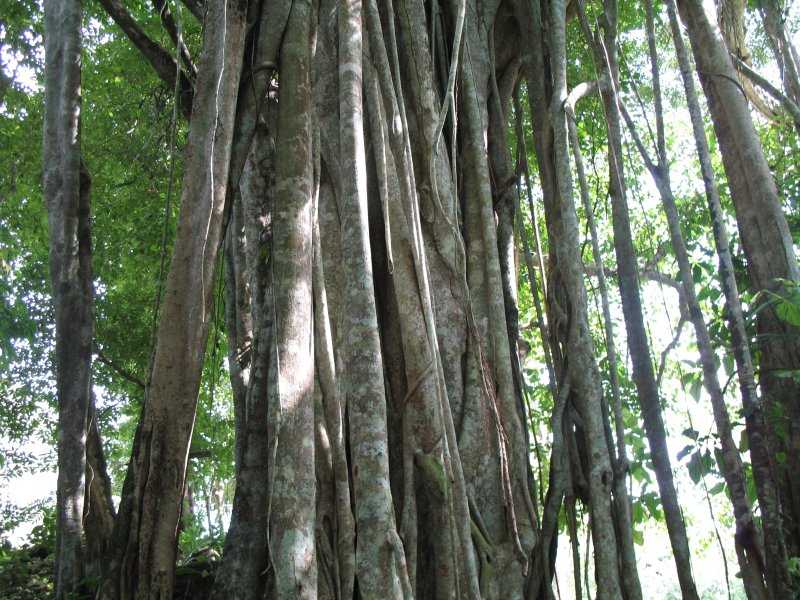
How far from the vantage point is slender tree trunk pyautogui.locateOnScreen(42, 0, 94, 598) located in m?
3.24

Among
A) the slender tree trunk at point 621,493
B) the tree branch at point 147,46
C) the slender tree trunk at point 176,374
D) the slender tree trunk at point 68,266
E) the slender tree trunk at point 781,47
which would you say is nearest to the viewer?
Result: the slender tree trunk at point 176,374

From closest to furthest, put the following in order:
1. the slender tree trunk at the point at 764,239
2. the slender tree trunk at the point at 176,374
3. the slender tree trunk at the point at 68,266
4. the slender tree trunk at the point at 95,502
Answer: the slender tree trunk at the point at 176,374, the slender tree trunk at the point at 68,266, the slender tree trunk at the point at 95,502, the slender tree trunk at the point at 764,239

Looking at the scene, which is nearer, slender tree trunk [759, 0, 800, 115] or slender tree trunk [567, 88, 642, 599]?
slender tree trunk [567, 88, 642, 599]

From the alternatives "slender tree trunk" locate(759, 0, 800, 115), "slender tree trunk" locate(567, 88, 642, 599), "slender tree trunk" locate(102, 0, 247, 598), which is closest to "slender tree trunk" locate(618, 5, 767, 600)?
"slender tree trunk" locate(567, 88, 642, 599)

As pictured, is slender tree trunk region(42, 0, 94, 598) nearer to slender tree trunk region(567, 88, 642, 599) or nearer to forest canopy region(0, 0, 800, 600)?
forest canopy region(0, 0, 800, 600)

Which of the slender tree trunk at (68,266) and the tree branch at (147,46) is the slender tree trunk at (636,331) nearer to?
the tree branch at (147,46)

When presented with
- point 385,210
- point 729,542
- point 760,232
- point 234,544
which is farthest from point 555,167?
point 729,542

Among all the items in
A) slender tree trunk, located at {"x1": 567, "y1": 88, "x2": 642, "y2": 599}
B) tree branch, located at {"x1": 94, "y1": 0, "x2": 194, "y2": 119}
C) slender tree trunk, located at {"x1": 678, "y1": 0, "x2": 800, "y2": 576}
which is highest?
tree branch, located at {"x1": 94, "y1": 0, "x2": 194, "y2": 119}

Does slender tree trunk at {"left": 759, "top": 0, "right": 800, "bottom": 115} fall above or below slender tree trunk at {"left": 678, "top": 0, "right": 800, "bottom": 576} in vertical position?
above

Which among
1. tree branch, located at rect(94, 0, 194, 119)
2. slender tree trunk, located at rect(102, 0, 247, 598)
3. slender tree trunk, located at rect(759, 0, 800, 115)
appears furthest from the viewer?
slender tree trunk, located at rect(759, 0, 800, 115)

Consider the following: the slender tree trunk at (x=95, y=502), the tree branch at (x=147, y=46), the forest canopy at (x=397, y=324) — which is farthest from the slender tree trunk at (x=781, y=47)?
the slender tree trunk at (x=95, y=502)

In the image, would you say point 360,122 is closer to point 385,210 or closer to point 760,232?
point 385,210

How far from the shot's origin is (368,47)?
11.3 ft

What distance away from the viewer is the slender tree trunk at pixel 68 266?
128 inches
